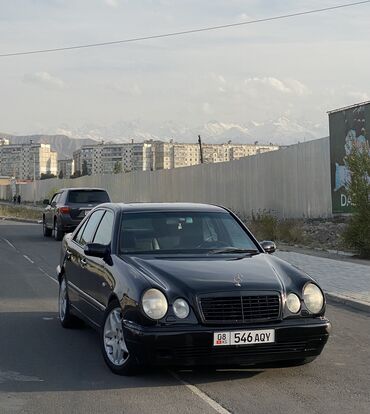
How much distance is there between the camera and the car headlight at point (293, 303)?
6.16 metres

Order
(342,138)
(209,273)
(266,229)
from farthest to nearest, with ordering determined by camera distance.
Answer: (342,138) → (266,229) → (209,273)

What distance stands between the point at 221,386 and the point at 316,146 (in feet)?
78.4

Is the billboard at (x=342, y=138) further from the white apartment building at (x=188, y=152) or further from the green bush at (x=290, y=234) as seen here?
the white apartment building at (x=188, y=152)

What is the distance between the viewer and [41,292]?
38.7 ft

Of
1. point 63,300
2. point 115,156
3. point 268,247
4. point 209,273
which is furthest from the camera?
point 115,156

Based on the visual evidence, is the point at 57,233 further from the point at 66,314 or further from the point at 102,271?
the point at 102,271

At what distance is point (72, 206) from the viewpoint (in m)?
24.0

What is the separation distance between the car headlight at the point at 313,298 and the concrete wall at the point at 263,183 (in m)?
21.6

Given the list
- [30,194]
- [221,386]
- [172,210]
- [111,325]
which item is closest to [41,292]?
[172,210]

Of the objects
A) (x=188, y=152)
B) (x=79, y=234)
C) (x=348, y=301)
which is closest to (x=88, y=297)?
(x=79, y=234)

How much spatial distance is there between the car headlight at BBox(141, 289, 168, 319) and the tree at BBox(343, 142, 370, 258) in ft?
37.6

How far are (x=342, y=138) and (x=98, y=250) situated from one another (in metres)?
21.1

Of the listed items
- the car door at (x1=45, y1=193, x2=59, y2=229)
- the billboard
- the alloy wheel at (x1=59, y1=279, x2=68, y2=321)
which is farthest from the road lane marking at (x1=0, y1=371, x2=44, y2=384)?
the billboard

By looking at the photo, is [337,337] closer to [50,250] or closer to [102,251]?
[102,251]
